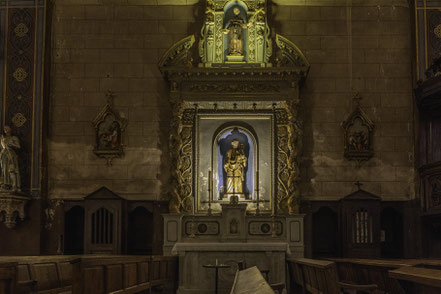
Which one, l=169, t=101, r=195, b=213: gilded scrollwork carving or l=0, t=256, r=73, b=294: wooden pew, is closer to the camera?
l=0, t=256, r=73, b=294: wooden pew

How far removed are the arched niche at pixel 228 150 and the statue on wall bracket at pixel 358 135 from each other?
217 centimetres

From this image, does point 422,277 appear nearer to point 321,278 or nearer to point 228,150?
point 321,278

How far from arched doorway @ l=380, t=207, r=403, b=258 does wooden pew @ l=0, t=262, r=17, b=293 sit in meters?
10.4

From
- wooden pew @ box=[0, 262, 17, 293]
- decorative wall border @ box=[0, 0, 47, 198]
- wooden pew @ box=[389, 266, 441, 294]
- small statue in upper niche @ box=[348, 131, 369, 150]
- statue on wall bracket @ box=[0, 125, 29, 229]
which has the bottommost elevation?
wooden pew @ box=[0, 262, 17, 293]

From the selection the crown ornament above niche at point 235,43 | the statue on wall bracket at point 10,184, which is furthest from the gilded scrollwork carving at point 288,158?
the statue on wall bracket at point 10,184

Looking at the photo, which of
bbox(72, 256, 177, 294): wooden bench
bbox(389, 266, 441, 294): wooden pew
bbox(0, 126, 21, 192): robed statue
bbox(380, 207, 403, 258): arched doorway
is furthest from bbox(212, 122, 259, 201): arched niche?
bbox(389, 266, 441, 294): wooden pew

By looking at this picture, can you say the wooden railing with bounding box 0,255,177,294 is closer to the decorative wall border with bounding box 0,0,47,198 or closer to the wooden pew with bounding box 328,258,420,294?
the wooden pew with bounding box 328,258,420,294

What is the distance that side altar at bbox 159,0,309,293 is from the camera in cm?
1470

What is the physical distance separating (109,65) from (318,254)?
22.3 ft

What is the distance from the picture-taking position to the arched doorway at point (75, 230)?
Result: 49.6 ft

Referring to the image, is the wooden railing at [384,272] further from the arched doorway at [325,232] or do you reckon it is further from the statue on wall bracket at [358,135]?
the statue on wall bracket at [358,135]

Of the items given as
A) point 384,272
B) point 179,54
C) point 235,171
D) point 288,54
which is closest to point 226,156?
point 235,171

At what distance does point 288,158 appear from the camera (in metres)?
14.7

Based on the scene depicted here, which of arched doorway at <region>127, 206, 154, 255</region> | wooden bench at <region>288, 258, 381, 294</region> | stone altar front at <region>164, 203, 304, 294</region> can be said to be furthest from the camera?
arched doorway at <region>127, 206, 154, 255</region>
